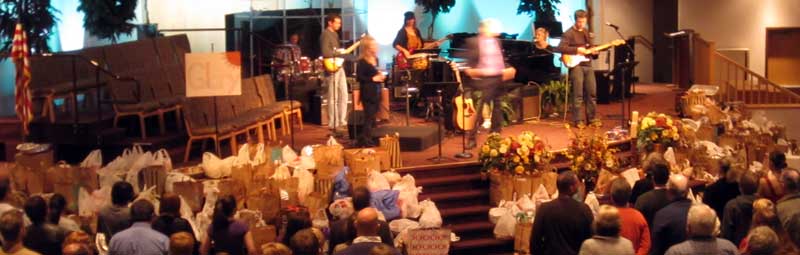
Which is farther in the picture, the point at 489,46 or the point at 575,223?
the point at 489,46

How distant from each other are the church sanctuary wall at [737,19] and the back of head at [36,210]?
13889 millimetres

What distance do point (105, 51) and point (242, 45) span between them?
229 centimetres

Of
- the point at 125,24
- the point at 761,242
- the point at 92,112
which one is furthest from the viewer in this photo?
the point at 125,24

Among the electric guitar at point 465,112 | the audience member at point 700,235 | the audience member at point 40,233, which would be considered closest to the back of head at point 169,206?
the audience member at point 40,233

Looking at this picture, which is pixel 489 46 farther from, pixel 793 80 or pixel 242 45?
pixel 793 80

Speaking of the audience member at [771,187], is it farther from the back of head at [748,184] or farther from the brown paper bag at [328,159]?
the brown paper bag at [328,159]

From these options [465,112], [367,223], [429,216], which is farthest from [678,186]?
[465,112]

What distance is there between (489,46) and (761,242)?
20.7ft

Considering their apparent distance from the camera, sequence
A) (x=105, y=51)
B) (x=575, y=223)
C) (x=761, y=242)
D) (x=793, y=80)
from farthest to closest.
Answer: (x=793, y=80) → (x=105, y=51) → (x=575, y=223) → (x=761, y=242)

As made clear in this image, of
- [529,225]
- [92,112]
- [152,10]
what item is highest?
[152,10]

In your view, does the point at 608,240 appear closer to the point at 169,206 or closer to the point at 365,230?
the point at 365,230

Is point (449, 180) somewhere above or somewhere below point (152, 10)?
below

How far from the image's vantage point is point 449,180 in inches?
503

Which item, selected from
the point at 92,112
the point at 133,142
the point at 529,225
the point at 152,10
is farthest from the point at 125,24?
the point at 529,225
